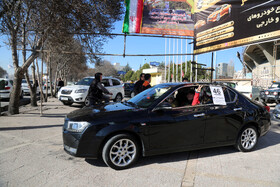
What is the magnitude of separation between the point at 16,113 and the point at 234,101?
27.6ft

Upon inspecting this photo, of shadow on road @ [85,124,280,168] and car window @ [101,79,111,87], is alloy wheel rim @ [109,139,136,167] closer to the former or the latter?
shadow on road @ [85,124,280,168]

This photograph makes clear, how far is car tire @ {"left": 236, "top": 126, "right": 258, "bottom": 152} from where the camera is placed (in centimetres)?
432

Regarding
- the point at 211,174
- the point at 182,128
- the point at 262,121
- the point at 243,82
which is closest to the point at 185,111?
the point at 182,128

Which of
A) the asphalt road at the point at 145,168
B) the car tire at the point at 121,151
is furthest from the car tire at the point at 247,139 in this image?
the car tire at the point at 121,151

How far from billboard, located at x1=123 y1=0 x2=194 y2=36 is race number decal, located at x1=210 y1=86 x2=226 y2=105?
6.52 meters

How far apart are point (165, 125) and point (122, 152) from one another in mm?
898

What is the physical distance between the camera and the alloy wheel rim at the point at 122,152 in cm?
340

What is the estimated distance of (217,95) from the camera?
4.31 meters

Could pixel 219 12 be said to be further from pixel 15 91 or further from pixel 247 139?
pixel 15 91

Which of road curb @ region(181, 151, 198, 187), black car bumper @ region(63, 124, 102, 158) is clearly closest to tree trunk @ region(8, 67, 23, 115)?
black car bumper @ region(63, 124, 102, 158)

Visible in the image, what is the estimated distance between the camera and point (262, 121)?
4.55m

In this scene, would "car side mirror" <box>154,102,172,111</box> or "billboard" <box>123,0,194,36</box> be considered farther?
"billboard" <box>123,0,194,36</box>

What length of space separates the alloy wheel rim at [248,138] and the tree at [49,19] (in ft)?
22.6

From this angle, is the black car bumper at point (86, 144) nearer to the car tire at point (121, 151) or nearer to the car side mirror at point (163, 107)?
the car tire at point (121, 151)
